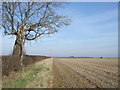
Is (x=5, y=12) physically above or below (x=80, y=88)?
above

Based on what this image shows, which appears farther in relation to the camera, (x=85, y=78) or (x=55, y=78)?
(x=85, y=78)

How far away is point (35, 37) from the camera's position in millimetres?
16484

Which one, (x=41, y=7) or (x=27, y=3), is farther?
(x=41, y=7)

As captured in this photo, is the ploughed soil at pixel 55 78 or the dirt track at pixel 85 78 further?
the dirt track at pixel 85 78

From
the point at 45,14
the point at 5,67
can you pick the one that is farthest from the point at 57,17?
the point at 5,67

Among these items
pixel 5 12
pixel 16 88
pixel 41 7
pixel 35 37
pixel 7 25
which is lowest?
pixel 16 88

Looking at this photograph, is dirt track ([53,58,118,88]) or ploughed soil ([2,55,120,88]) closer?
ploughed soil ([2,55,120,88])

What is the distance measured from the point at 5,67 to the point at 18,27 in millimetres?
6153

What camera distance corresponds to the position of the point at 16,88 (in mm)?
5875

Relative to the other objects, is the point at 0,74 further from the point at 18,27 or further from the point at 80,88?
the point at 18,27

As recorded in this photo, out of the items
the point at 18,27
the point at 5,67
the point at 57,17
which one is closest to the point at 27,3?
the point at 18,27

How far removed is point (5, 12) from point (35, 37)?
182 inches

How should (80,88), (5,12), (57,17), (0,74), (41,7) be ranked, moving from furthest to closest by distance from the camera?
1. (57,17)
2. (41,7)
3. (5,12)
4. (0,74)
5. (80,88)

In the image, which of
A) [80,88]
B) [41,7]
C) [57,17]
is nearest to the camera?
[80,88]
